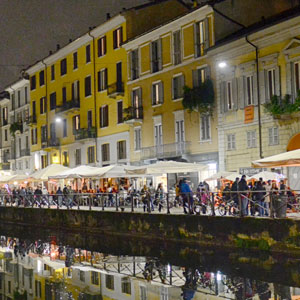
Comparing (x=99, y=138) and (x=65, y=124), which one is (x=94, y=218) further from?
(x=65, y=124)

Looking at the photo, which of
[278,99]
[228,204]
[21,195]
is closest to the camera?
[228,204]

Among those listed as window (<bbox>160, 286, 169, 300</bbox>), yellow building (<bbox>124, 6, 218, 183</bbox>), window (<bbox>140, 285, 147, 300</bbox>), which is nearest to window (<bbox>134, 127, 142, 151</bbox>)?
yellow building (<bbox>124, 6, 218, 183</bbox>)

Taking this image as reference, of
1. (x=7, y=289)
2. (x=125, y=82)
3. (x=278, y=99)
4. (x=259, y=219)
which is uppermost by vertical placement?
(x=125, y=82)

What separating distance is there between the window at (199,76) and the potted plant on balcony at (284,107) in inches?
265

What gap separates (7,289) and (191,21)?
76.4 feet

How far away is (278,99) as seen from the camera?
31250 mm

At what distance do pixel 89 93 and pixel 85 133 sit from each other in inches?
132

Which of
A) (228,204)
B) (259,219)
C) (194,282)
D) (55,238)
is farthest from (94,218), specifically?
(194,282)

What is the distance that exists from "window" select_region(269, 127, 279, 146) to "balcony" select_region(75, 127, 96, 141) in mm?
20832

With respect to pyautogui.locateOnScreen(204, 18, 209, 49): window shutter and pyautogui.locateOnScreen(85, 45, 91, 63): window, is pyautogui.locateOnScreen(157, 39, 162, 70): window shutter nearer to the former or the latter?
pyautogui.locateOnScreen(204, 18, 209, 49): window shutter

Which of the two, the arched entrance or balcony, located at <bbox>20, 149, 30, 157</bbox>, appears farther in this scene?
balcony, located at <bbox>20, 149, 30, 157</bbox>

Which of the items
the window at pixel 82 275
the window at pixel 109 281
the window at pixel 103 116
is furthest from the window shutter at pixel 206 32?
the window at pixel 109 281

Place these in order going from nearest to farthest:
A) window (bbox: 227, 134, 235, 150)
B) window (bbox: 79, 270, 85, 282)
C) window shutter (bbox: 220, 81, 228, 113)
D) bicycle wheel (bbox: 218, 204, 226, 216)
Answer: window (bbox: 79, 270, 85, 282) → bicycle wheel (bbox: 218, 204, 226, 216) → window (bbox: 227, 134, 235, 150) → window shutter (bbox: 220, 81, 228, 113)

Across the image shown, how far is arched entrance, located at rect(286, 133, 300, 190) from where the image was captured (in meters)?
30.9
